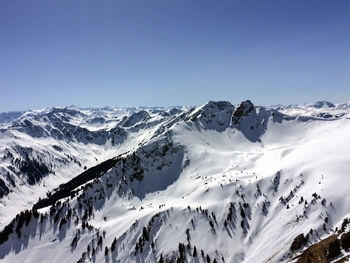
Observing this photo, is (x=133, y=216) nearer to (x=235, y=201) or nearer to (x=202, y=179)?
(x=202, y=179)

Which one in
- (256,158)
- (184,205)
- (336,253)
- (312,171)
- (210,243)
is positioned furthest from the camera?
(256,158)

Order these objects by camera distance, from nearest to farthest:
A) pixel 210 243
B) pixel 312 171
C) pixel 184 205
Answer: pixel 210 243 → pixel 312 171 → pixel 184 205

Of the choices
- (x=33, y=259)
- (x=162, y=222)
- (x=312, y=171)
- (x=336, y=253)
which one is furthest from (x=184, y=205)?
(x=33, y=259)

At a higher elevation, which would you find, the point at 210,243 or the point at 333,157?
the point at 333,157

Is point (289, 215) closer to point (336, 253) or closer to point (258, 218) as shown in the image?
point (258, 218)

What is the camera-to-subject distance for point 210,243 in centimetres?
12025

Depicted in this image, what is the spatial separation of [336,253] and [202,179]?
115 m

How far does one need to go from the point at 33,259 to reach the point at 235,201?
138059mm

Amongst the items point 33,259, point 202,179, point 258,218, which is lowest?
point 33,259

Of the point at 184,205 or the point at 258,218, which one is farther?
the point at 184,205

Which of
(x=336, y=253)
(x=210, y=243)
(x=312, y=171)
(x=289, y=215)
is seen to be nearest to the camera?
(x=336, y=253)

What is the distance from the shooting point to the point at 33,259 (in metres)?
154

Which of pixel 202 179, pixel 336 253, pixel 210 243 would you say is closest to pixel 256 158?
pixel 202 179

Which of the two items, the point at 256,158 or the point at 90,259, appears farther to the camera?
the point at 256,158
